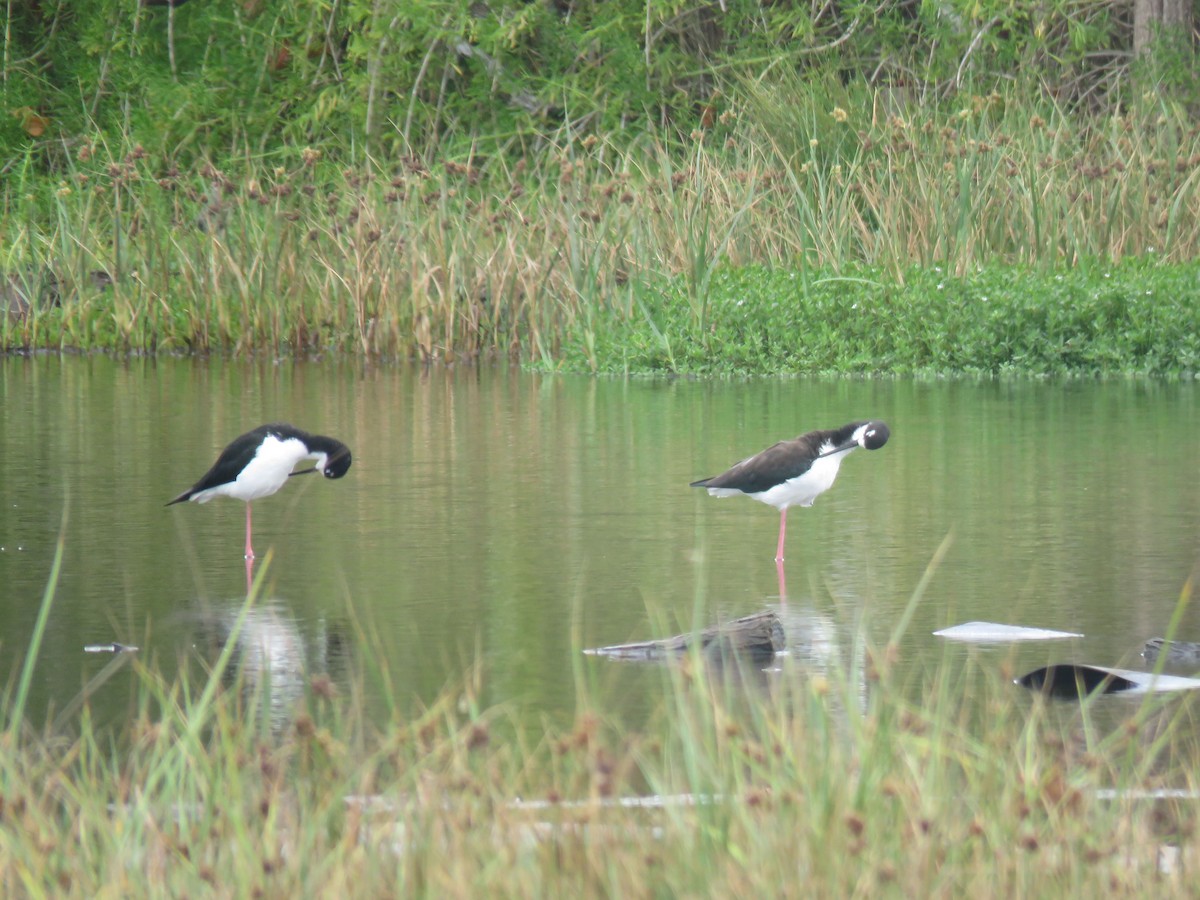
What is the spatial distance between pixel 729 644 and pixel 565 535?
8.53 feet

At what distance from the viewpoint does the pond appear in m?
7.04

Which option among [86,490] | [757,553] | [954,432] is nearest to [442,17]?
[954,432]

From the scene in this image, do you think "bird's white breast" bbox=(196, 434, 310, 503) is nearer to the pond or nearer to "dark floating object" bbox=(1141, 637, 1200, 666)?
the pond

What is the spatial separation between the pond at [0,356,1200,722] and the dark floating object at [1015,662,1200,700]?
0.26 metres

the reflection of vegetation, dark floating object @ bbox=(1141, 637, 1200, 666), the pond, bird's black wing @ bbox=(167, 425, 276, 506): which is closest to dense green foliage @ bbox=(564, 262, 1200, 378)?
the pond

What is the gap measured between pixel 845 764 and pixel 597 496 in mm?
6397

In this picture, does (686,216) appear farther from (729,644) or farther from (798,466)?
(729,644)

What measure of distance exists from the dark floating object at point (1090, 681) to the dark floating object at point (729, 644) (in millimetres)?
830

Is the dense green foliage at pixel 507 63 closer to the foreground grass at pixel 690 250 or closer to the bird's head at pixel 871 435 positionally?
the foreground grass at pixel 690 250

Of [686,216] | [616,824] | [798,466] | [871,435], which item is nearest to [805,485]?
[798,466]

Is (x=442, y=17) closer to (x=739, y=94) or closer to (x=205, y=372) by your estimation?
(x=739, y=94)

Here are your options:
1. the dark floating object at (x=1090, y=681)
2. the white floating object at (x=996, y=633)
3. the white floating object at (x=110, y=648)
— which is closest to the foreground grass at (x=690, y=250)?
the white floating object at (x=996, y=633)

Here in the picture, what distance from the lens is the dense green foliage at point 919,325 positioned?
17.9 metres

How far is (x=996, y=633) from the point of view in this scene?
281 inches
